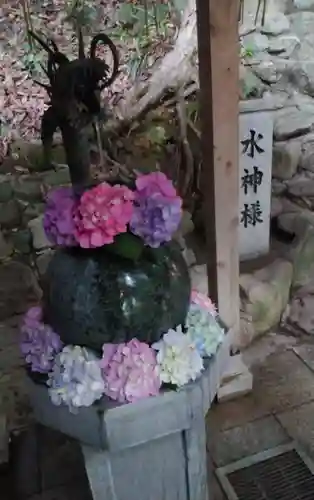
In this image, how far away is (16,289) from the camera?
2932 millimetres

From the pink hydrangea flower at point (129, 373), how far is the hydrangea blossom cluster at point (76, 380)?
2 centimetres

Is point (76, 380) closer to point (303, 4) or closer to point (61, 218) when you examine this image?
point (61, 218)

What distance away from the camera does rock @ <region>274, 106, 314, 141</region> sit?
13.3 feet

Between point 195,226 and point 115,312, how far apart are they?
2.04 metres

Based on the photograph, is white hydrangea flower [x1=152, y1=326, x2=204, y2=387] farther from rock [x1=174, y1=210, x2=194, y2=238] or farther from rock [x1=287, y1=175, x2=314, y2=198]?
rock [x1=287, y1=175, x2=314, y2=198]

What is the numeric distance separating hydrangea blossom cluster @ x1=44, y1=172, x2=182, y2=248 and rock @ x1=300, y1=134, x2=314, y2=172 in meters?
2.76

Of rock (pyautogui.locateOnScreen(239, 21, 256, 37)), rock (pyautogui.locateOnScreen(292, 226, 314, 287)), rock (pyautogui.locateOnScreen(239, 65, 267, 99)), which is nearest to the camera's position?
rock (pyautogui.locateOnScreen(292, 226, 314, 287))

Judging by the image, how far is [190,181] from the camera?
3365 mm

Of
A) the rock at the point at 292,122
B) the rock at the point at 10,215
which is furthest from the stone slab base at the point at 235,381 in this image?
the rock at the point at 292,122

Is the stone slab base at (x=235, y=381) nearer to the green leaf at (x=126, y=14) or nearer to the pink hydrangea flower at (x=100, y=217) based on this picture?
the pink hydrangea flower at (x=100, y=217)

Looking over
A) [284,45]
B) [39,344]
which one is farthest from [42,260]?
[284,45]

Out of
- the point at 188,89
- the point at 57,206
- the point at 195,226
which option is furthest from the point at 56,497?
the point at 188,89

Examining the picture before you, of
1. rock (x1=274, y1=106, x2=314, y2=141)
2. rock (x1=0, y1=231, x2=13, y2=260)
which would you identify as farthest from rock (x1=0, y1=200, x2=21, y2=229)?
rock (x1=274, y1=106, x2=314, y2=141)

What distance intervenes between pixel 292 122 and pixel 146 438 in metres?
3.40
